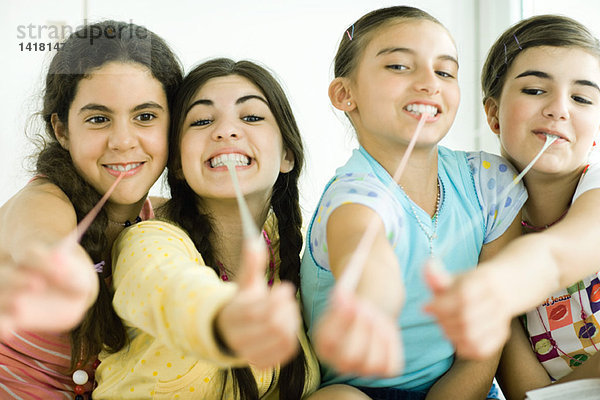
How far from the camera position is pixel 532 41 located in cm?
101

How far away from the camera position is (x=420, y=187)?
992 millimetres

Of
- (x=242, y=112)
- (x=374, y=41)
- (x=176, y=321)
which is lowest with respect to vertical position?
(x=176, y=321)

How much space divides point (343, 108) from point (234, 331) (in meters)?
0.62

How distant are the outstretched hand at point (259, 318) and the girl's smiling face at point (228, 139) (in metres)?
0.51

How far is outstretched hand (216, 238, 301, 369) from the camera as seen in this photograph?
0.45 metres

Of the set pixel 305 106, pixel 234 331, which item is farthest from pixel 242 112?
pixel 305 106

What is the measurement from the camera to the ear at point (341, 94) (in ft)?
3.40

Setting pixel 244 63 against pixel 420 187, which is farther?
pixel 244 63

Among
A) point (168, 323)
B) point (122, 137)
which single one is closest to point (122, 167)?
point (122, 137)

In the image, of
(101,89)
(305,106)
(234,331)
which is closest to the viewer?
(234,331)

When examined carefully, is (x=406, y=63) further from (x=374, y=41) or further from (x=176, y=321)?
(x=176, y=321)

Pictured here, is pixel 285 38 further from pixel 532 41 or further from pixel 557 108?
pixel 557 108

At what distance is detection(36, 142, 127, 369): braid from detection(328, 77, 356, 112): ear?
0.43 m

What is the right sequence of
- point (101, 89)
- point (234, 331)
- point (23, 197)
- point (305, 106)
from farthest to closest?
point (305, 106) → point (101, 89) → point (23, 197) → point (234, 331)
